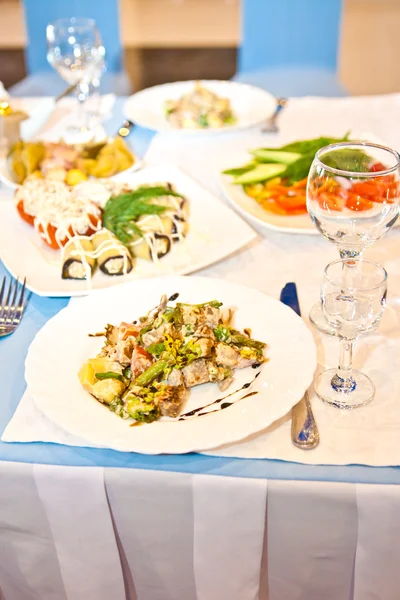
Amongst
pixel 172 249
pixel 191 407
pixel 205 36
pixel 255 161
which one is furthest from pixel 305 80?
pixel 205 36

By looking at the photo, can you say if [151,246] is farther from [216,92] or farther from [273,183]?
[216,92]

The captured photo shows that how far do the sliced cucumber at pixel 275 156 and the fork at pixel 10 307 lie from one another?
0.73 metres

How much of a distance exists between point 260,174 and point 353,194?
63 centimetres

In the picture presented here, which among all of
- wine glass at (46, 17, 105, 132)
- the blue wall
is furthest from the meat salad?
the blue wall

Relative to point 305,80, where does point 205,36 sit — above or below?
below

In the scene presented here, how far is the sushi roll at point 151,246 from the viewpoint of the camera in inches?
53.2

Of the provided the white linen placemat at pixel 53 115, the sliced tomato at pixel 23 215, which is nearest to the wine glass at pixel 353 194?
the sliced tomato at pixel 23 215

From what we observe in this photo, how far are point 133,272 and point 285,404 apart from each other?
0.52 m

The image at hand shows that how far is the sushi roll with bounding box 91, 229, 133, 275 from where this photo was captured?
1315 millimetres

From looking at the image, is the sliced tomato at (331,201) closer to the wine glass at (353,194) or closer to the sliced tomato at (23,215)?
the wine glass at (353,194)

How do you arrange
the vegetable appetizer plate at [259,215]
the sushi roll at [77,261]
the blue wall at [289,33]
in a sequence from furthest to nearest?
the blue wall at [289,33] → the vegetable appetizer plate at [259,215] → the sushi roll at [77,261]

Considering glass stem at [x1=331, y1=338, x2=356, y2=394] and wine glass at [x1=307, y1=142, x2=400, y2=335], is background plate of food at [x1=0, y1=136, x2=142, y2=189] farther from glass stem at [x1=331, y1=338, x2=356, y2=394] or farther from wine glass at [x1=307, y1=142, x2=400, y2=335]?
glass stem at [x1=331, y1=338, x2=356, y2=394]

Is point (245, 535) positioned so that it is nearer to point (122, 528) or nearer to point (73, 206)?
point (122, 528)

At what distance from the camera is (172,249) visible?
1394mm
